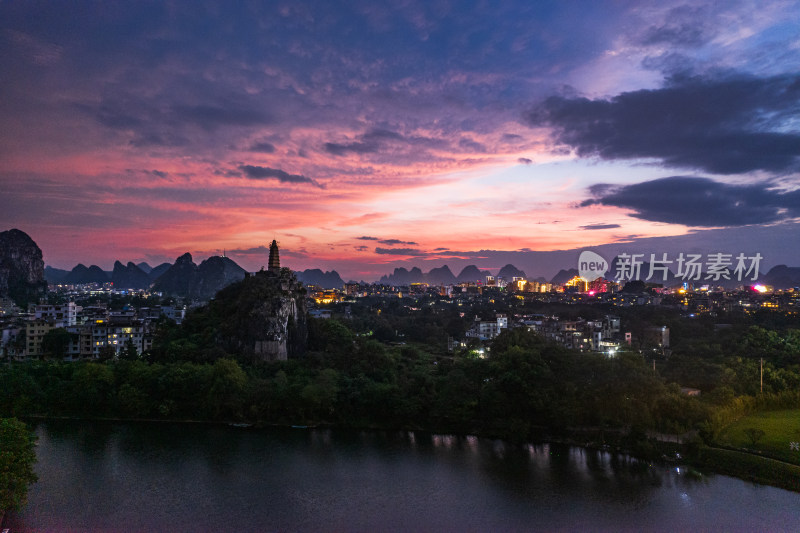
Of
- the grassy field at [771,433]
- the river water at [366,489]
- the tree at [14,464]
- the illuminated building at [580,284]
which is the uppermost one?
the illuminated building at [580,284]

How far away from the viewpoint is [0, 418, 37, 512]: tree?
9094mm

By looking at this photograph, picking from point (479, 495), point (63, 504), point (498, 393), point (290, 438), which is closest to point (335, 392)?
point (290, 438)

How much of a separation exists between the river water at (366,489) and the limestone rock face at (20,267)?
48.7 meters

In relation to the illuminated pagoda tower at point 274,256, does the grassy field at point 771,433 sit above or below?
below

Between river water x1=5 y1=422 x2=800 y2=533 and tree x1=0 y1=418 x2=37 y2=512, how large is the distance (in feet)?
4.95

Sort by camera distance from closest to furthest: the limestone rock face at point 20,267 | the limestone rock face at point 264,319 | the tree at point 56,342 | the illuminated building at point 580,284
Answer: the limestone rock face at point 264,319 → the tree at point 56,342 → the limestone rock face at point 20,267 → the illuminated building at point 580,284

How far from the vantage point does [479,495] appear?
40.1ft

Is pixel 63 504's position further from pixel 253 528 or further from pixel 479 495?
pixel 479 495

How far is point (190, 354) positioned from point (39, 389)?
5080mm

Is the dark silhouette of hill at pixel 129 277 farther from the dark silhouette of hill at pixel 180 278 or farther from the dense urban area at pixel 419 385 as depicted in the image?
the dense urban area at pixel 419 385

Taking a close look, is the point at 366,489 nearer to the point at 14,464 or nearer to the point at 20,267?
the point at 14,464

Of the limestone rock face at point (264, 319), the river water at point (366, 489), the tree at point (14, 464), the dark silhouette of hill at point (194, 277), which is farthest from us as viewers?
the dark silhouette of hill at point (194, 277)

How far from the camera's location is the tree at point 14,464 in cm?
909

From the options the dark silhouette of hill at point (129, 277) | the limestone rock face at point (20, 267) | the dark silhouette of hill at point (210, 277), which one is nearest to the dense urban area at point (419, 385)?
the limestone rock face at point (20, 267)
